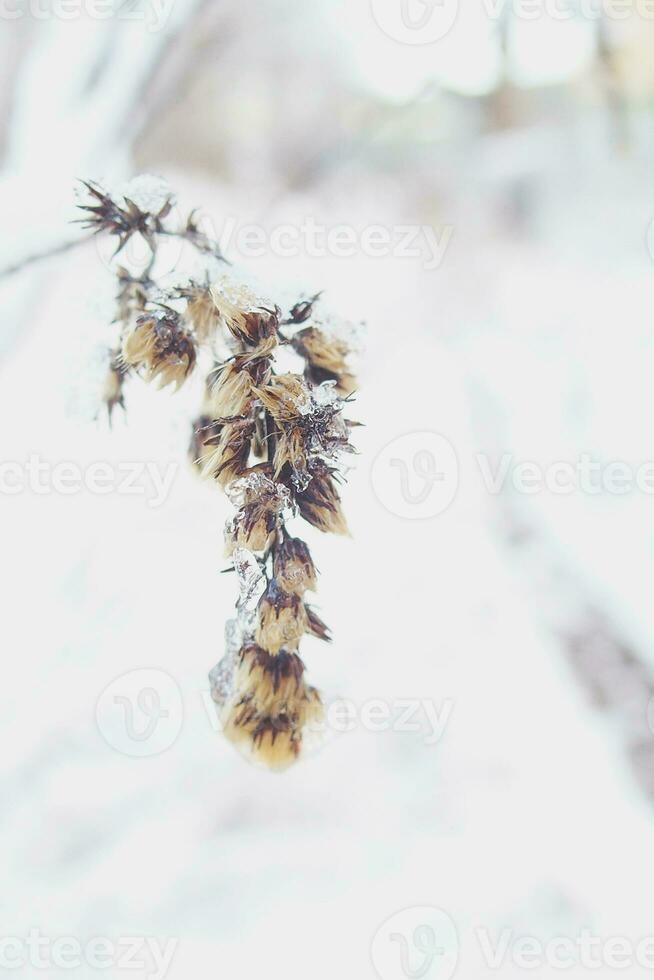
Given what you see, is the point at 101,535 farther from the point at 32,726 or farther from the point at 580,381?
the point at 580,381

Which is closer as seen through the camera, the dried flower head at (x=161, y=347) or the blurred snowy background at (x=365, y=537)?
the dried flower head at (x=161, y=347)

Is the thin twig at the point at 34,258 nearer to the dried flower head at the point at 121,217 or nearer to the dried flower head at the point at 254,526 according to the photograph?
the dried flower head at the point at 121,217

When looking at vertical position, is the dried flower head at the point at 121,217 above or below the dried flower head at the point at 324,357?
above

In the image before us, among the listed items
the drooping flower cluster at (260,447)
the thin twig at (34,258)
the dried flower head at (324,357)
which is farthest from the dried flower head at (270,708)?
the thin twig at (34,258)

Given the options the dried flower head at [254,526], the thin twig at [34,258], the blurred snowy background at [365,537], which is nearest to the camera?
the dried flower head at [254,526]

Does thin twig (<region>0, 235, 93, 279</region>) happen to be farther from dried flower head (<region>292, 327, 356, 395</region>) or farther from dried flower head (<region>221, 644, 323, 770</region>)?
dried flower head (<region>221, 644, 323, 770</region>)

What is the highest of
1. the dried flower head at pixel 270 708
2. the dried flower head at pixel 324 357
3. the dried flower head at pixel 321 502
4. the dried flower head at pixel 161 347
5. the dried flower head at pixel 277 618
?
the dried flower head at pixel 324 357

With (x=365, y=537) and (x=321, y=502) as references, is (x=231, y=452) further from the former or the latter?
(x=365, y=537)

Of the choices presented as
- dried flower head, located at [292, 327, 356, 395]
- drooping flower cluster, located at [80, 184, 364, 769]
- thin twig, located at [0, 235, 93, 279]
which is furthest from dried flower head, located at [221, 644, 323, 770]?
thin twig, located at [0, 235, 93, 279]

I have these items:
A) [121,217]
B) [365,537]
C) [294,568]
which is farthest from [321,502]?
[365,537]
